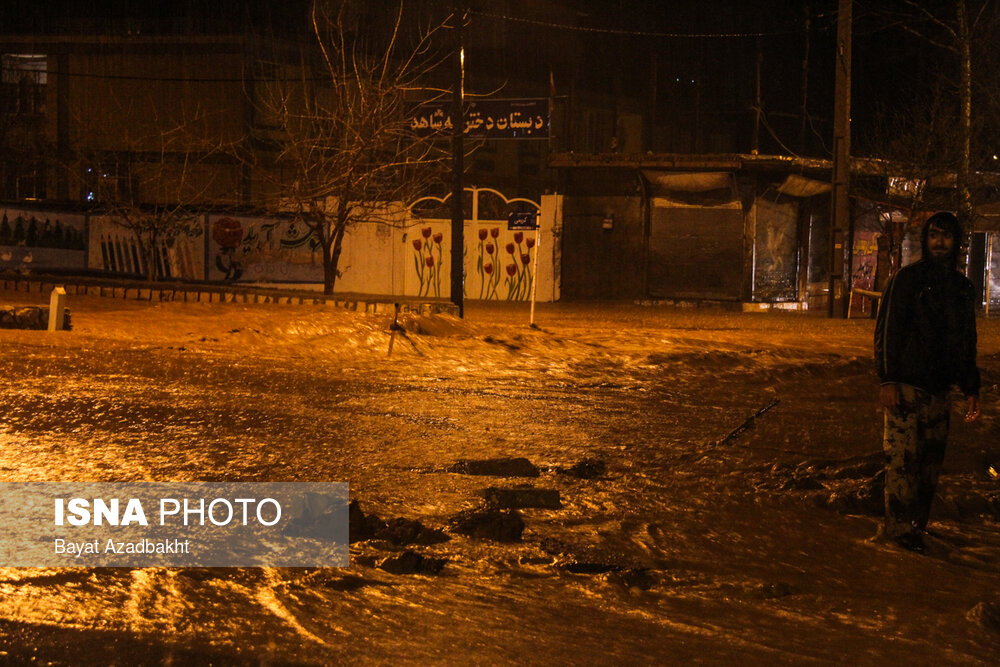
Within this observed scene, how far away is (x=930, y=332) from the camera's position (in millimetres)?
5707

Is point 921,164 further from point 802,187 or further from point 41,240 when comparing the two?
point 41,240

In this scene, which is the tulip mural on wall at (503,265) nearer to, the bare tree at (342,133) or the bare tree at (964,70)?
the bare tree at (342,133)

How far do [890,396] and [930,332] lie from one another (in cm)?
41

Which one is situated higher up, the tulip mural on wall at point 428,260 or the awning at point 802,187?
the awning at point 802,187

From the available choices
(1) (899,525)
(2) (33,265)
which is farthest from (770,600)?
(2) (33,265)

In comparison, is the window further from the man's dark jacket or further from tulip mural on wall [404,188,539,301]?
the man's dark jacket

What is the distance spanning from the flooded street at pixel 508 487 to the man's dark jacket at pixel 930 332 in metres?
0.96

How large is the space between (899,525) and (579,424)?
12.2ft

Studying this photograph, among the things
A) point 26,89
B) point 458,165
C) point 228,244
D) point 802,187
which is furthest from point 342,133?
point 26,89

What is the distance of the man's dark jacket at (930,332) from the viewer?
5699 millimetres

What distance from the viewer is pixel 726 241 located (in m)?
23.9

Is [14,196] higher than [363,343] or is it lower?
higher

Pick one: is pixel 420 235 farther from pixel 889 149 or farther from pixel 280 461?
pixel 280 461

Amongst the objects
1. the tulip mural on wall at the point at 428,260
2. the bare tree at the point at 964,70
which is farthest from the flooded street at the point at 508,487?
the tulip mural on wall at the point at 428,260
